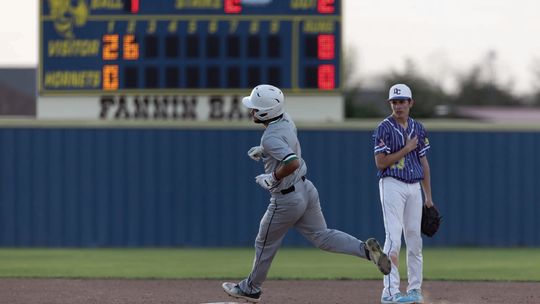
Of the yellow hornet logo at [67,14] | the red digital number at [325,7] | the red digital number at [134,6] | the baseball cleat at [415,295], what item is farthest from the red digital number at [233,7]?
the baseball cleat at [415,295]

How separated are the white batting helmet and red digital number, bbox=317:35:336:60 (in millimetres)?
9214

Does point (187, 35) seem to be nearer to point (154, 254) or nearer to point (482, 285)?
point (154, 254)

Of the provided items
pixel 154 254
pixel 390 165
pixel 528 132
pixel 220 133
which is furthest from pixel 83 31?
pixel 390 165

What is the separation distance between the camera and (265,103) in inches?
327

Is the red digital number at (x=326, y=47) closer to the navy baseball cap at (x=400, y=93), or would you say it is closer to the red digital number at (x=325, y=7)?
the red digital number at (x=325, y=7)

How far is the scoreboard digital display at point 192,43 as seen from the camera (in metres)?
17.5

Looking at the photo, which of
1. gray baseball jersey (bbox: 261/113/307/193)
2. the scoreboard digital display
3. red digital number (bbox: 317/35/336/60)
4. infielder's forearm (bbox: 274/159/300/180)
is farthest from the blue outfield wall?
infielder's forearm (bbox: 274/159/300/180)

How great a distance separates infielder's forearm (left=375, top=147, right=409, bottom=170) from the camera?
335 inches

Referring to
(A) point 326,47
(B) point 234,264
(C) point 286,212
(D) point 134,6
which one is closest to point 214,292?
(C) point 286,212

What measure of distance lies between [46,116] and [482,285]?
9.33 m

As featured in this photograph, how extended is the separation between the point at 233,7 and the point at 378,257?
9938mm

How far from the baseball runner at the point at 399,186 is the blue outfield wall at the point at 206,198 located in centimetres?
835

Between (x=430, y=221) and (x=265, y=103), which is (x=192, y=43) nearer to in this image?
(x=430, y=221)

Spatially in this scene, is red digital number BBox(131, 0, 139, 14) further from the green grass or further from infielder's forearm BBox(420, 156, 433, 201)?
infielder's forearm BBox(420, 156, 433, 201)
